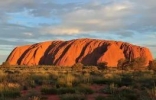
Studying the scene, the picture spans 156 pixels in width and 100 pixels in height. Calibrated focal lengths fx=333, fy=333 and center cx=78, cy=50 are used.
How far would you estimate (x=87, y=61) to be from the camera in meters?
118

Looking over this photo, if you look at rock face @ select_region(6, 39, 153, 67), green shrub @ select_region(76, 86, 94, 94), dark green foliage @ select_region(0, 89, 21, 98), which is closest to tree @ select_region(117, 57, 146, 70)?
rock face @ select_region(6, 39, 153, 67)

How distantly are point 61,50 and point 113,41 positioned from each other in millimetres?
20039

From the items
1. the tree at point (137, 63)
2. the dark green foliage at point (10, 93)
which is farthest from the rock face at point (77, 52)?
the dark green foliage at point (10, 93)

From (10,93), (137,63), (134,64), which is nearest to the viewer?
(10,93)

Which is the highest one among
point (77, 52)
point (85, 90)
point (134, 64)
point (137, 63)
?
point (77, 52)

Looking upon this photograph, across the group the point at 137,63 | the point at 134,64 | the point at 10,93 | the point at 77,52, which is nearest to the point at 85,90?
the point at 10,93

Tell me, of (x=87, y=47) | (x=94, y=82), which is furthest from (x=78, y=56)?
(x=94, y=82)

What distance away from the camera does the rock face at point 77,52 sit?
115875mm

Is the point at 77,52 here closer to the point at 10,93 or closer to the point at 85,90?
the point at 85,90

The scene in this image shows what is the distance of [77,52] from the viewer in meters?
125

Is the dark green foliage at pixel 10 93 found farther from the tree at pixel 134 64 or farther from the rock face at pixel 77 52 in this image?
the rock face at pixel 77 52

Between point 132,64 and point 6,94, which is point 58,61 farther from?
point 6,94

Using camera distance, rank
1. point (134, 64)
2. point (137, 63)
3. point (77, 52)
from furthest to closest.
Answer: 1. point (77, 52)
2. point (137, 63)
3. point (134, 64)

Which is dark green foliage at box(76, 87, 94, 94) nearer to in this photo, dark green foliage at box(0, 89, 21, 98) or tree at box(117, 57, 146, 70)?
dark green foliage at box(0, 89, 21, 98)
